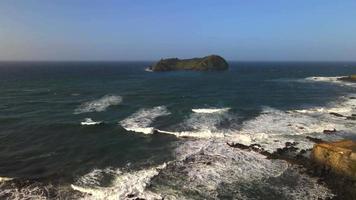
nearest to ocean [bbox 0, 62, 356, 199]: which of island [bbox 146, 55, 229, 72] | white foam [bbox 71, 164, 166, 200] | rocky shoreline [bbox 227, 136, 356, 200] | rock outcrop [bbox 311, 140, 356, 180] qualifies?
white foam [bbox 71, 164, 166, 200]

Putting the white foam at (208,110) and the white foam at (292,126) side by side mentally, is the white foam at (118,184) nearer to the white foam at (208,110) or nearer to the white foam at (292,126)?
the white foam at (292,126)

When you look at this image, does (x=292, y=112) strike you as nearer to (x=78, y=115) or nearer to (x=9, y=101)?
(x=78, y=115)

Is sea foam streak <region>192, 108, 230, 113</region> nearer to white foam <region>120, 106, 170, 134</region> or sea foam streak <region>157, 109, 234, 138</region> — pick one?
sea foam streak <region>157, 109, 234, 138</region>

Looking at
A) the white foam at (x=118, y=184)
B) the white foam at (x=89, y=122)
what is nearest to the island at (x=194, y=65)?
the white foam at (x=89, y=122)

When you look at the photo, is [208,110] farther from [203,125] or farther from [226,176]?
[226,176]

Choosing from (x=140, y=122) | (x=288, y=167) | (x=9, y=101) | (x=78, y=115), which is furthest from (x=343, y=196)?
(x=9, y=101)
